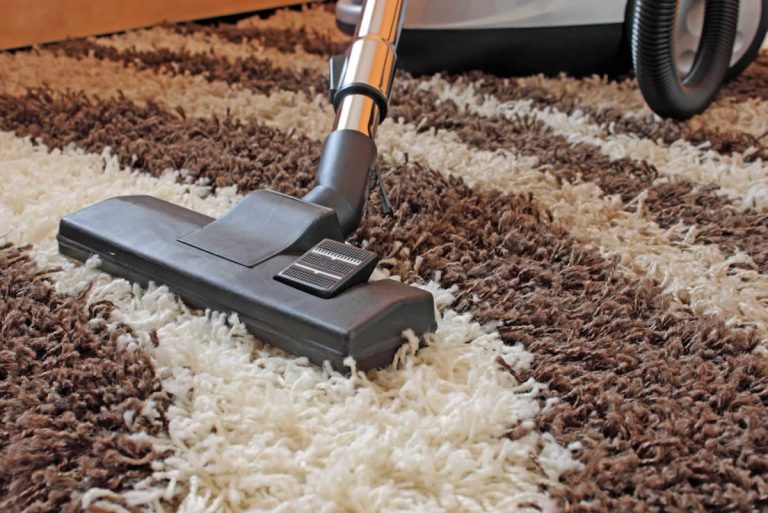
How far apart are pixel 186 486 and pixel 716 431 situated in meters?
0.34

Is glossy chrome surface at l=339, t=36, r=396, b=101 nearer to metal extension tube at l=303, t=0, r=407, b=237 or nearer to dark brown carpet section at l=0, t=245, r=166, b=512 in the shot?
metal extension tube at l=303, t=0, r=407, b=237

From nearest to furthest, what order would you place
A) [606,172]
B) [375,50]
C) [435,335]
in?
[435,335], [375,50], [606,172]

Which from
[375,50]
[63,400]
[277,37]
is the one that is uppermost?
[375,50]

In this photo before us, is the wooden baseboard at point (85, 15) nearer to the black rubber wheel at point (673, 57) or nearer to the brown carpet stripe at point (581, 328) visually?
the brown carpet stripe at point (581, 328)

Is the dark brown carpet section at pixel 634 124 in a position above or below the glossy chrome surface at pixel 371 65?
below

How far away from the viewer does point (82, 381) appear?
569 mm

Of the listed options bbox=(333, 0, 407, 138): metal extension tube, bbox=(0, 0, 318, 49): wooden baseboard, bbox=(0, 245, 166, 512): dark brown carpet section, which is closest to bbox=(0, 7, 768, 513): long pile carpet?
bbox=(0, 245, 166, 512): dark brown carpet section

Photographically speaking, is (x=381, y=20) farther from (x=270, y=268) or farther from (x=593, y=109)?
(x=593, y=109)

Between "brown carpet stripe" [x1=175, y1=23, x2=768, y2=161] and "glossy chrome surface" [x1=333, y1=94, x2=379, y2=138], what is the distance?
1.59 feet

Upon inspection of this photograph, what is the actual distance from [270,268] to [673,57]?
77 cm

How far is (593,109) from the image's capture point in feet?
4.21

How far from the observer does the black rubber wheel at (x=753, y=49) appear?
1.43 metres

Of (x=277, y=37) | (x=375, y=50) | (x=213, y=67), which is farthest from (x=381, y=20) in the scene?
(x=277, y=37)

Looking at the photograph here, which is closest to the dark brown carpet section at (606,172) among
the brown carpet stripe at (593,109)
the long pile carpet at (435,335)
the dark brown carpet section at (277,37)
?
the long pile carpet at (435,335)
